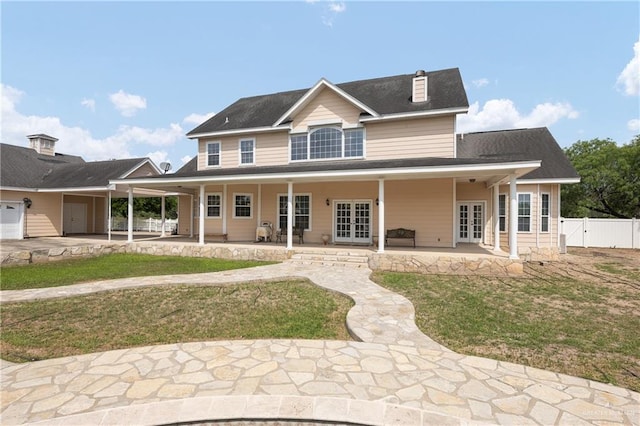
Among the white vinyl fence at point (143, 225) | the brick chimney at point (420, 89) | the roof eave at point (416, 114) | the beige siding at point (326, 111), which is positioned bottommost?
the white vinyl fence at point (143, 225)

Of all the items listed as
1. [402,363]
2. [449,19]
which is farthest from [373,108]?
[402,363]

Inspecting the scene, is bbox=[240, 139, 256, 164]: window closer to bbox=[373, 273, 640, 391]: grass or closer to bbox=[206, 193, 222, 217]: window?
bbox=[206, 193, 222, 217]: window

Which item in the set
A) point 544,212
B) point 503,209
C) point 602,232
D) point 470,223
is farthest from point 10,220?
point 602,232

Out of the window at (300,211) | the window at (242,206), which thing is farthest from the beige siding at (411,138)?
the window at (242,206)

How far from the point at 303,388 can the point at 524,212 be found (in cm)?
1471

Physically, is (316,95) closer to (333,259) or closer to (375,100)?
(375,100)

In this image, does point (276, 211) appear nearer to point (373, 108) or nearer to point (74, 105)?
point (373, 108)

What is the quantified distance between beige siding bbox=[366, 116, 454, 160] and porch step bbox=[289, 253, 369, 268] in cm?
501

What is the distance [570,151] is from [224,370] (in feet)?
118

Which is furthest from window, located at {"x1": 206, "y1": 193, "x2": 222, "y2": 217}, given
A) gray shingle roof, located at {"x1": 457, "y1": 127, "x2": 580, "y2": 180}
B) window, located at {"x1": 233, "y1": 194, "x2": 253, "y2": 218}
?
gray shingle roof, located at {"x1": 457, "y1": 127, "x2": 580, "y2": 180}

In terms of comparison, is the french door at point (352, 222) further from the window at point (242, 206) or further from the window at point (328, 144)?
the window at point (242, 206)

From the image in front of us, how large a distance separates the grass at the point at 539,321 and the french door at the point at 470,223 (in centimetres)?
577

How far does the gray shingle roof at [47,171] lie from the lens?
57.2ft

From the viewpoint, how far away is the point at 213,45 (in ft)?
39.2
